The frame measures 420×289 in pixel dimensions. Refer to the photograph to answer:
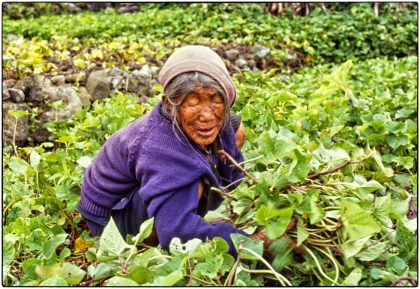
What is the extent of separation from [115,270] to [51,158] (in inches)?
35.5

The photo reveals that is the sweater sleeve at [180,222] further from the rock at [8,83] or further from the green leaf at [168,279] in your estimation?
the rock at [8,83]

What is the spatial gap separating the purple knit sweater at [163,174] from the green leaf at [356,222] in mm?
306

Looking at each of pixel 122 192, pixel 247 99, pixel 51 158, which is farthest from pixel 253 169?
pixel 247 99

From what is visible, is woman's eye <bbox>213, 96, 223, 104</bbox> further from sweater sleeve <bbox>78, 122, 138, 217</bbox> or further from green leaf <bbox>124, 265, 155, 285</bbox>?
green leaf <bbox>124, 265, 155, 285</bbox>

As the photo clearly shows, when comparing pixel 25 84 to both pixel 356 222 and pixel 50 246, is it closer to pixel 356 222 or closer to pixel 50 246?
pixel 50 246

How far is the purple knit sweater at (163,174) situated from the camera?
1781 millimetres

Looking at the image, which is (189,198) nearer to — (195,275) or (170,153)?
(170,153)

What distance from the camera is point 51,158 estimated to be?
2484 millimetres

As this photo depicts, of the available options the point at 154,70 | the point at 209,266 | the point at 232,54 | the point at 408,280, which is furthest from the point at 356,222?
the point at 232,54

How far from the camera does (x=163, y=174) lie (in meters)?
1.80

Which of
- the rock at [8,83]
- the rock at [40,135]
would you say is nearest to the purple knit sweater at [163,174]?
the rock at [40,135]

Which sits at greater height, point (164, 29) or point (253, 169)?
point (253, 169)

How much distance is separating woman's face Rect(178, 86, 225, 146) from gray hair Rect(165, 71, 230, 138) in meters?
0.01

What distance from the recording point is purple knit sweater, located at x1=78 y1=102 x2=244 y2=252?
5.84 ft
